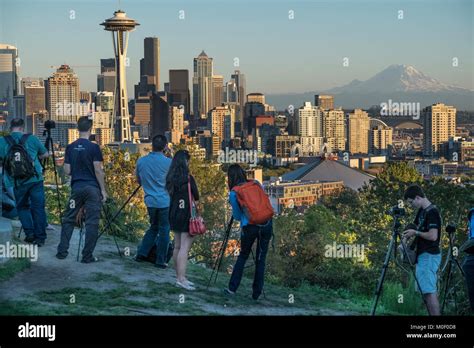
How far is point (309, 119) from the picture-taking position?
44.1 m

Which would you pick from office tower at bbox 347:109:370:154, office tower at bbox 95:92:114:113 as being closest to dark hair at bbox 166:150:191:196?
office tower at bbox 347:109:370:154

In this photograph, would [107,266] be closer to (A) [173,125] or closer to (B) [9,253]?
(B) [9,253]

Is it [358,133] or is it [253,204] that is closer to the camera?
[253,204]

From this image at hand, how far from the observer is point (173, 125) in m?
51.7

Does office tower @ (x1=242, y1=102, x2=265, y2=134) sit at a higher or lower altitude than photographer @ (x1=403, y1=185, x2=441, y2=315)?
higher

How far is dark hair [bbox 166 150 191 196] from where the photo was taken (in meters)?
8.66

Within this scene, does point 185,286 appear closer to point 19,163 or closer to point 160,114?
point 19,163

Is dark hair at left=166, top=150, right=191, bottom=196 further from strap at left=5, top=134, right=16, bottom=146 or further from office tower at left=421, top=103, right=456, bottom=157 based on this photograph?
office tower at left=421, top=103, right=456, bottom=157

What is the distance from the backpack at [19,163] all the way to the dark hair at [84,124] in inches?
38.1

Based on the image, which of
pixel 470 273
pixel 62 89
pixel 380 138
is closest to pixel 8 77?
pixel 62 89

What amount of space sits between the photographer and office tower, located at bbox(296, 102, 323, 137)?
107ft

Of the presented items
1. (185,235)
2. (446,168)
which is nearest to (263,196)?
(185,235)

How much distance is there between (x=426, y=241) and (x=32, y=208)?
14.2 feet
